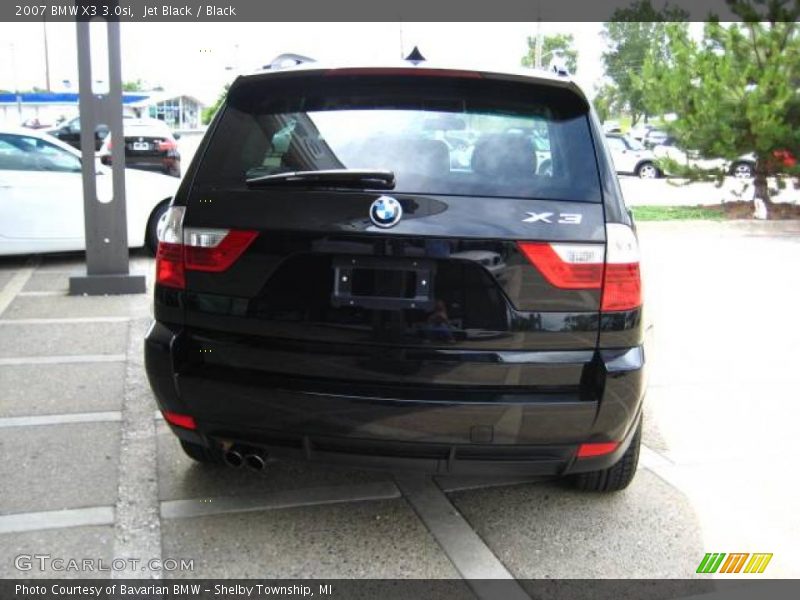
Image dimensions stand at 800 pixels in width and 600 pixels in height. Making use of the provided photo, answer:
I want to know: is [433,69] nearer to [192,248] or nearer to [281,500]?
[192,248]

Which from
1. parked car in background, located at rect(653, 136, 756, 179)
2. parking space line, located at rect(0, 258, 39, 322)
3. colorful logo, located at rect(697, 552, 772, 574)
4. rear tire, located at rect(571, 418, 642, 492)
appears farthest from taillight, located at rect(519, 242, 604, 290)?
parked car in background, located at rect(653, 136, 756, 179)

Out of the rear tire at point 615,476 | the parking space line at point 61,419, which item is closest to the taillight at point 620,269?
the rear tire at point 615,476

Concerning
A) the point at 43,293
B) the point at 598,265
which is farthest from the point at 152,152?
the point at 598,265

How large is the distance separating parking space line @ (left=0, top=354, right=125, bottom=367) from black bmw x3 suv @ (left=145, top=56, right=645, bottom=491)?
263 cm

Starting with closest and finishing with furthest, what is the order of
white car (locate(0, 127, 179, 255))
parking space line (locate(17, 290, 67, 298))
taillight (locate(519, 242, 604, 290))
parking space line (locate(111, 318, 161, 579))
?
taillight (locate(519, 242, 604, 290))
parking space line (locate(111, 318, 161, 579))
parking space line (locate(17, 290, 67, 298))
white car (locate(0, 127, 179, 255))

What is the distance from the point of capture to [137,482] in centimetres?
359

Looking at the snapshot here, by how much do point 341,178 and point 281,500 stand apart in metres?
1.54

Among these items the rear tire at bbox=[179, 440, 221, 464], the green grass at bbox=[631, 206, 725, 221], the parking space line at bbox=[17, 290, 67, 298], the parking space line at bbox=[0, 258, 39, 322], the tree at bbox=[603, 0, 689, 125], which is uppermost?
the tree at bbox=[603, 0, 689, 125]

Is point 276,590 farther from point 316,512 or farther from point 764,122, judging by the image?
point 764,122

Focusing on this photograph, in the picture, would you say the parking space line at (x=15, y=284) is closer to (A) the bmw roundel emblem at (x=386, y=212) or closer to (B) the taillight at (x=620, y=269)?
(A) the bmw roundel emblem at (x=386, y=212)

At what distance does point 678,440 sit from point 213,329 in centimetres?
274

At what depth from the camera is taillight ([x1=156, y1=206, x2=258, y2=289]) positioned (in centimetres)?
281

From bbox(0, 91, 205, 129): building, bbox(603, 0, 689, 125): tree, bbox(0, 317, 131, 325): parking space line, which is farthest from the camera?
bbox(603, 0, 689, 125): tree

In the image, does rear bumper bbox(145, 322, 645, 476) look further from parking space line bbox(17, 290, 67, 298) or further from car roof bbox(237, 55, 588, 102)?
parking space line bbox(17, 290, 67, 298)
